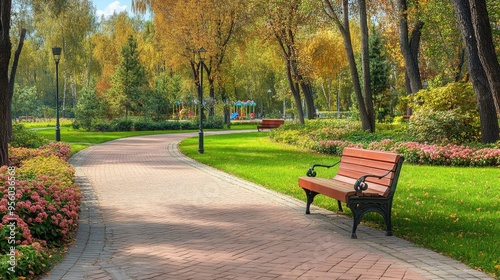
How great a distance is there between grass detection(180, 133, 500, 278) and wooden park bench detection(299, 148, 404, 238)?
52 centimetres

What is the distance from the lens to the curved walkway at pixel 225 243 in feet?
16.9

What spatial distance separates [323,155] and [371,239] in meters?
11.6

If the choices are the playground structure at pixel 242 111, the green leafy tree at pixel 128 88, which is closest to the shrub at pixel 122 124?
the green leafy tree at pixel 128 88

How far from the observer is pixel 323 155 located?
18.0 metres

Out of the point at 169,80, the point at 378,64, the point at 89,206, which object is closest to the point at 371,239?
the point at 89,206

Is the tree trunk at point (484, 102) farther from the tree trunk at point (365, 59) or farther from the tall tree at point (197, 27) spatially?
the tall tree at point (197, 27)

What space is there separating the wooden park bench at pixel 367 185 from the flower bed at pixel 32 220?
3435mm

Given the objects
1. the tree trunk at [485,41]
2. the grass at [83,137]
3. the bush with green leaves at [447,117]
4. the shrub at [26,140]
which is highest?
the tree trunk at [485,41]

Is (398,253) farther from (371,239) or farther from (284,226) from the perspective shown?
(284,226)

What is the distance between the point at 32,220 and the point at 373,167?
14.7 feet

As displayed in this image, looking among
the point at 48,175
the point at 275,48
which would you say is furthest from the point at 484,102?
the point at 275,48

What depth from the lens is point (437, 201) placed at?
9047 millimetres

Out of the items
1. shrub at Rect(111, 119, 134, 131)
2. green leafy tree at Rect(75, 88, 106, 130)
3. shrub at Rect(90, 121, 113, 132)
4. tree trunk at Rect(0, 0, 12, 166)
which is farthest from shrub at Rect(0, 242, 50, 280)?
shrub at Rect(111, 119, 134, 131)

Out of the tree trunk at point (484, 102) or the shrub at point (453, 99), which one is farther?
the shrub at point (453, 99)
